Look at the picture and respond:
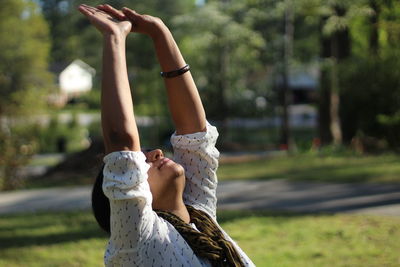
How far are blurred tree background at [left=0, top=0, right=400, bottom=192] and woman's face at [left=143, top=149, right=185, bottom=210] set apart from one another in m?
8.12

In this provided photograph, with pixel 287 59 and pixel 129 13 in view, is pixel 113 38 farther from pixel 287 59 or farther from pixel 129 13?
pixel 287 59

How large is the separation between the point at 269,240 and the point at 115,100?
465 centimetres

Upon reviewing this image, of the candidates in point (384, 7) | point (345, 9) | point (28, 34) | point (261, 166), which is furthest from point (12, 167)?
point (28, 34)

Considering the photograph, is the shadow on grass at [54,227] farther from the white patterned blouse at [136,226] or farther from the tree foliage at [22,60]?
the tree foliage at [22,60]

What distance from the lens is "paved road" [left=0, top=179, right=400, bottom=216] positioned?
840 centimetres

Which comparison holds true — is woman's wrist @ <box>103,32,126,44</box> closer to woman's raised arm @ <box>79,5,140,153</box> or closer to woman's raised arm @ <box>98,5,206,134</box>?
woman's raised arm @ <box>79,5,140,153</box>

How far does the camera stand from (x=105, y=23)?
93.3 inches

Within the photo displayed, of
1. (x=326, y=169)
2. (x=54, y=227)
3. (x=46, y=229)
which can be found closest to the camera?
(x=46, y=229)

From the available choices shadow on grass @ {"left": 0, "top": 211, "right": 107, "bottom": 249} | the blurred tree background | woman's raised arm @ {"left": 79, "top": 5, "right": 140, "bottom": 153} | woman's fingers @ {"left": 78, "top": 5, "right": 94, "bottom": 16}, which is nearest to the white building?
the blurred tree background

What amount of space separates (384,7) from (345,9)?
229 inches

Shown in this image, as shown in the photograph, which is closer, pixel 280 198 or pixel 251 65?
pixel 280 198

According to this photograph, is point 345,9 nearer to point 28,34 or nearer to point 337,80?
point 337,80

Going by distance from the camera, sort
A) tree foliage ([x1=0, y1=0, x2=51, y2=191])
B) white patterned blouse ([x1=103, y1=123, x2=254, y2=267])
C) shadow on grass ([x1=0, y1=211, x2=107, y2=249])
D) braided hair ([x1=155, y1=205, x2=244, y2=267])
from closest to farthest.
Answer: white patterned blouse ([x1=103, y1=123, x2=254, y2=267]) → braided hair ([x1=155, y1=205, x2=244, y2=267]) → shadow on grass ([x1=0, y1=211, x2=107, y2=249]) → tree foliage ([x1=0, y1=0, x2=51, y2=191])

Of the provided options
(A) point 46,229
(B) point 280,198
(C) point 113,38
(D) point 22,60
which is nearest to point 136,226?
(C) point 113,38
